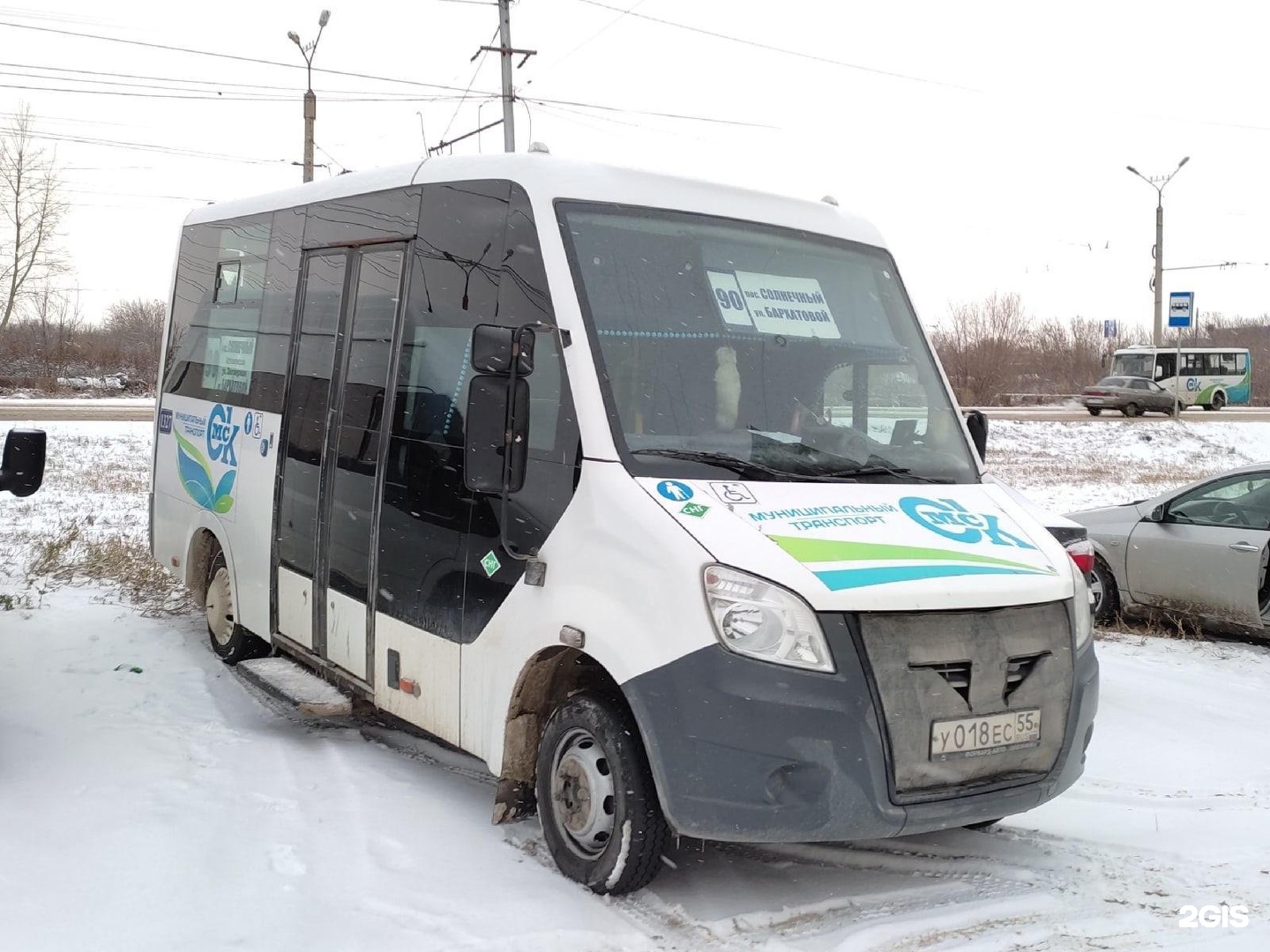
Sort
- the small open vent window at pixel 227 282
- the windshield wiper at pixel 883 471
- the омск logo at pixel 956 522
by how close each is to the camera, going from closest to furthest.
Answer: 1. the омск logo at pixel 956 522
2. the windshield wiper at pixel 883 471
3. the small open vent window at pixel 227 282

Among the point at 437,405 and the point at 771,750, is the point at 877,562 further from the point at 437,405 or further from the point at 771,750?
the point at 437,405

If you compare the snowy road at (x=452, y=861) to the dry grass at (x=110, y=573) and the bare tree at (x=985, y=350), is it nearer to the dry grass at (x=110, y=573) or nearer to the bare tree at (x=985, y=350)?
the dry grass at (x=110, y=573)

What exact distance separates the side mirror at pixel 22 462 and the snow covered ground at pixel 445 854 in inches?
51.0

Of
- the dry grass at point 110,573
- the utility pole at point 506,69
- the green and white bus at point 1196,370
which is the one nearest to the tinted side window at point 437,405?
the dry grass at point 110,573

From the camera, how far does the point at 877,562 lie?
3980 mm

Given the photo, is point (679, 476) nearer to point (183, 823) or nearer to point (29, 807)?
point (183, 823)

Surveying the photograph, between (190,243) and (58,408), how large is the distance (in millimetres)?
23622

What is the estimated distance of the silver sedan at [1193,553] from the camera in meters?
8.68

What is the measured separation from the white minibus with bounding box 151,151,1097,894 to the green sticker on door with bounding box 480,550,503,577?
0.06m

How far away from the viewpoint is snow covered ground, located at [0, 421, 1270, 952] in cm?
393

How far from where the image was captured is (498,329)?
14.2 feet

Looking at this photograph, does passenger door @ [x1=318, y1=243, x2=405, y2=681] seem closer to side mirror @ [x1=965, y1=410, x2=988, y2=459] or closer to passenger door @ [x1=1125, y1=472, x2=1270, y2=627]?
side mirror @ [x1=965, y1=410, x2=988, y2=459]

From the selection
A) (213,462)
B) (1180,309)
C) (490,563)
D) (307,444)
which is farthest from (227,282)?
(1180,309)

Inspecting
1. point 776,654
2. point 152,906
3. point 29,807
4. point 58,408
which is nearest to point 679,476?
point 776,654
